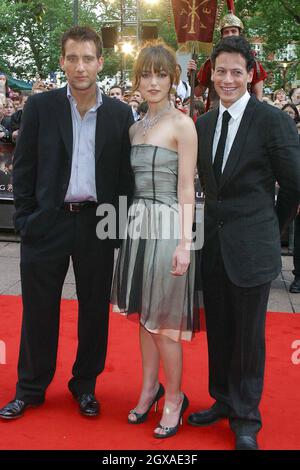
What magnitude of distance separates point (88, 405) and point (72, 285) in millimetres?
2812

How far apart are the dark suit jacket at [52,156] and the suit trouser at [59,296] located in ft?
0.36

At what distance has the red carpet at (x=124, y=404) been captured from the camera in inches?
120

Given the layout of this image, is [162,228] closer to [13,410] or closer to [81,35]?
[81,35]

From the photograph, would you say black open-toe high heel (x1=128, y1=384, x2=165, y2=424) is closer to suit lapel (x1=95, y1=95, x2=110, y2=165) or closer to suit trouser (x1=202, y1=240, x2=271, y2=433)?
suit trouser (x1=202, y1=240, x2=271, y2=433)

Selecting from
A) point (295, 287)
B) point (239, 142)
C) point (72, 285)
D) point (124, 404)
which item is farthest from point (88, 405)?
point (295, 287)

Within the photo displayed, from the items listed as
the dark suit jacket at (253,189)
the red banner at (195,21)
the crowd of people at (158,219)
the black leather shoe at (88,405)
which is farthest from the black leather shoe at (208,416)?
the red banner at (195,21)

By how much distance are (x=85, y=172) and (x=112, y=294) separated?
68 cm

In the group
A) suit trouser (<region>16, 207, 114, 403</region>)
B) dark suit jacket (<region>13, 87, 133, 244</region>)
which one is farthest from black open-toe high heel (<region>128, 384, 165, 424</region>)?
dark suit jacket (<region>13, 87, 133, 244</region>)

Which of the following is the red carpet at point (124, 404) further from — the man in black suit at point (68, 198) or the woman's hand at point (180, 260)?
the woman's hand at point (180, 260)

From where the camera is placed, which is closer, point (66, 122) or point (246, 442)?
point (246, 442)

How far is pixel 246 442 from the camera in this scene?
299 cm

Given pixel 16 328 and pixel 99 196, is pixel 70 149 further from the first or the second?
pixel 16 328

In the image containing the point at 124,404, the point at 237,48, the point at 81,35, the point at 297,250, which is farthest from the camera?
the point at 297,250

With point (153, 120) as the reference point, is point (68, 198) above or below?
below
